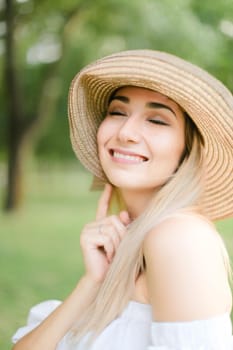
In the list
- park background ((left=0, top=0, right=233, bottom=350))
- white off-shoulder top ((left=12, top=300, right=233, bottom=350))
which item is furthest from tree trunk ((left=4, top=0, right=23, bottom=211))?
white off-shoulder top ((left=12, top=300, right=233, bottom=350))

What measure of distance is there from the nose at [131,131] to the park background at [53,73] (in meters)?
3.02

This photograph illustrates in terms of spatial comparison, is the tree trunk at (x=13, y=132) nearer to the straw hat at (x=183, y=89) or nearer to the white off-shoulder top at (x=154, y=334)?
the straw hat at (x=183, y=89)

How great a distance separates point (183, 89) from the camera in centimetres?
155

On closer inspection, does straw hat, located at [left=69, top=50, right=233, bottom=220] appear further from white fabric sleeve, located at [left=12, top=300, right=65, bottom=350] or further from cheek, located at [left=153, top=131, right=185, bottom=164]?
white fabric sleeve, located at [left=12, top=300, right=65, bottom=350]

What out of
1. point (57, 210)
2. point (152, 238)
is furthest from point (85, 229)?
point (57, 210)

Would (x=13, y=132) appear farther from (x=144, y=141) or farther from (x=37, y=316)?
(x=144, y=141)

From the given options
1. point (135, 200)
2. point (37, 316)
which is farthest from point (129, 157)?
point (37, 316)

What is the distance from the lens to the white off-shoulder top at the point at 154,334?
1.34 meters

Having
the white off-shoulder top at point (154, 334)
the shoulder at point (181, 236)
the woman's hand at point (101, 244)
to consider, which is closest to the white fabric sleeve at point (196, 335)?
the white off-shoulder top at point (154, 334)

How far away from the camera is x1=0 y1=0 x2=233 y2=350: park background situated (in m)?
5.75

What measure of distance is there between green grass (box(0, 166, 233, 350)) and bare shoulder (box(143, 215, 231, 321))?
3.11 metres

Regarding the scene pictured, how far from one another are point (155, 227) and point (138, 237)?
0.10 metres

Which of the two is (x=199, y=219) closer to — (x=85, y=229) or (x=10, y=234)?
(x=85, y=229)

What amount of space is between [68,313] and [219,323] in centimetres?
50
